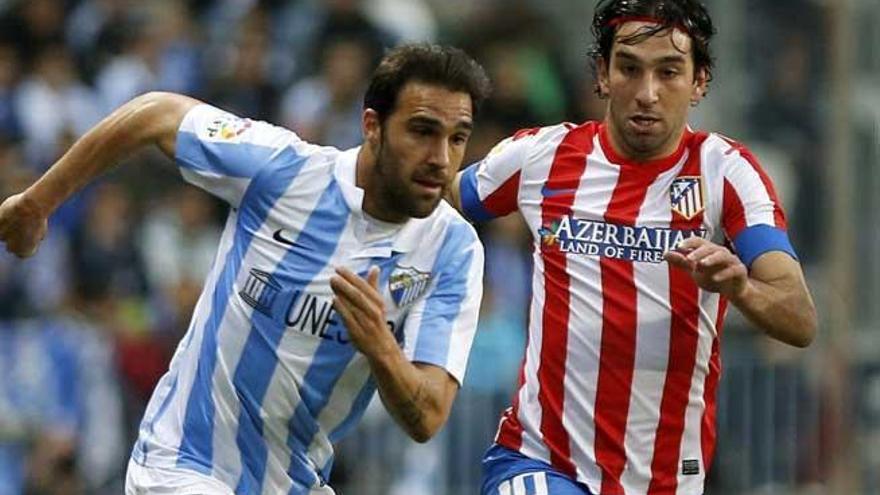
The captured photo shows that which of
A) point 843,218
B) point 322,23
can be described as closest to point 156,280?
point 322,23

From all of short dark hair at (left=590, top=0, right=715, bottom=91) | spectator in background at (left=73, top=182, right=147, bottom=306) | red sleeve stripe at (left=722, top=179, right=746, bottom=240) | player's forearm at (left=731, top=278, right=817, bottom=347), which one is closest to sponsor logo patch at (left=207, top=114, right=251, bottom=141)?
short dark hair at (left=590, top=0, right=715, bottom=91)

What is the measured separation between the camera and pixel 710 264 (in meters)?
7.04

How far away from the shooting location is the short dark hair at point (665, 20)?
7.87m

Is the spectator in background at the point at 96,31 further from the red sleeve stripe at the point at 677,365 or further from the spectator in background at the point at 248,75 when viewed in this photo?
the red sleeve stripe at the point at 677,365

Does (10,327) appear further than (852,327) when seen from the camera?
No

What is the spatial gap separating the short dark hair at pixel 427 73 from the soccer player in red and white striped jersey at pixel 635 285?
1.71ft

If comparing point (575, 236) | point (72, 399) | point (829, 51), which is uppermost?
point (829, 51)

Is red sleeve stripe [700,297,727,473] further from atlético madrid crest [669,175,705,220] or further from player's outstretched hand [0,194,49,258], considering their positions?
player's outstretched hand [0,194,49,258]

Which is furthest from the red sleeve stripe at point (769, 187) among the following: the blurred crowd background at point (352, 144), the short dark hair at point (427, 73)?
the blurred crowd background at point (352, 144)

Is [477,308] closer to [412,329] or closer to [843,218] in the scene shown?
[412,329]

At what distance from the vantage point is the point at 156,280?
14.5 m

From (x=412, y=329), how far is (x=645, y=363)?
82 centimetres

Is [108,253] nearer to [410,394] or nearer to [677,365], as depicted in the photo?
[677,365]

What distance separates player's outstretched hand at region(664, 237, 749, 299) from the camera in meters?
7.05
